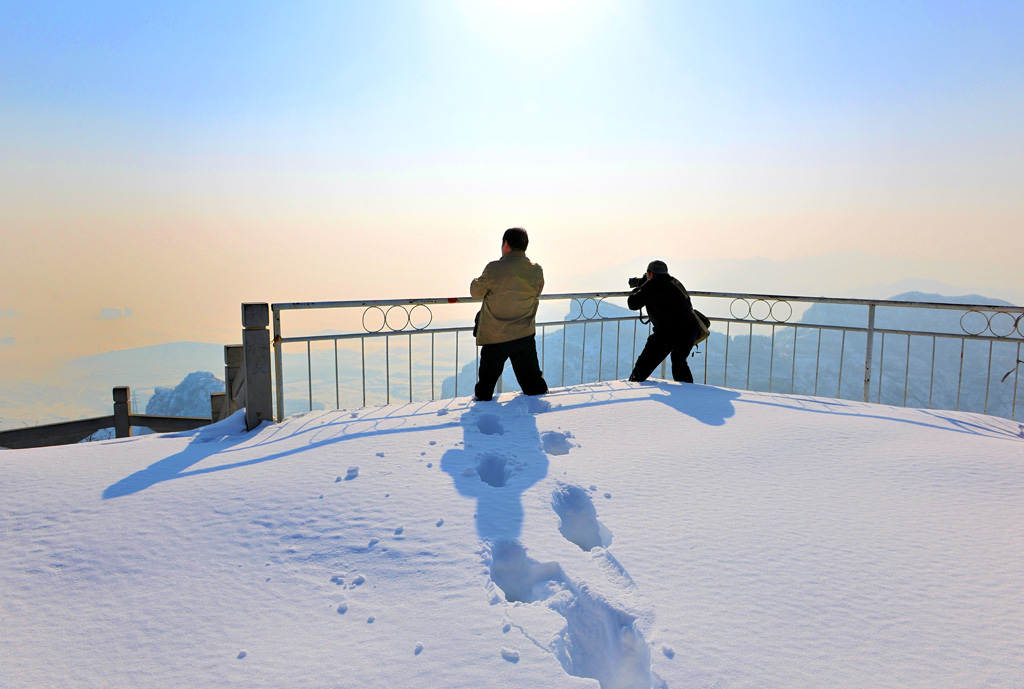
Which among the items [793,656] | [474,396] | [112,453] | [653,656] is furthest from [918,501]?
[112,453]

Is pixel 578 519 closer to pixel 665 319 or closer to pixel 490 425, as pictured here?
pixel 490 425

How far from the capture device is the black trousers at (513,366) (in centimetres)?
647

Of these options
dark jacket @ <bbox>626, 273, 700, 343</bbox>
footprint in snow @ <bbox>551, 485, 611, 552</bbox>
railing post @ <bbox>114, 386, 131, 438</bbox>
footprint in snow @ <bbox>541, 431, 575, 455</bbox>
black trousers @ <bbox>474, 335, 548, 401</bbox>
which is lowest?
railing post @ <bbox>114, 386, 131, 438</bbox>

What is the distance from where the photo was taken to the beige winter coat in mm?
6254

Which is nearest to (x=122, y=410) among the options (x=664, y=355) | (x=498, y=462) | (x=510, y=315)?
(x=510, y=315)

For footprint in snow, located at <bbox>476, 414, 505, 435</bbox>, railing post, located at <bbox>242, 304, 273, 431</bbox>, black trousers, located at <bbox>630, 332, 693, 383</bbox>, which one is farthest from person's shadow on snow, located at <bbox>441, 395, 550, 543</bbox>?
railing post, located at <bbox>242, 304, 273, 431</bbox>

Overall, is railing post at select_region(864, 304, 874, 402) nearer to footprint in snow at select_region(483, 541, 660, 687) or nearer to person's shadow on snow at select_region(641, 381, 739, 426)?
person's shadow on snow at select_region(641, 381, 739, 426)

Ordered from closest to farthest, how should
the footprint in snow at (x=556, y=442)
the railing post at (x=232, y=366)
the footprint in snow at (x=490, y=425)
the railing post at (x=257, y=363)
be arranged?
1. the footprint in snow at (x=556, y=442)
2. the footprint in snow at (x=490, y=425)
3. the railing post at (x=257, y=363)
4. the railing post at (x=232, y=366)

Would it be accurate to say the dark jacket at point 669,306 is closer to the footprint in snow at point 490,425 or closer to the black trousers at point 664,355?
the black trousers at point 664,355

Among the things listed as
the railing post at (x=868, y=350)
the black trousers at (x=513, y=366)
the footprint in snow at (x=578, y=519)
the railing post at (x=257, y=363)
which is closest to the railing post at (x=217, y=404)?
the railing post at (x=257, y=363)

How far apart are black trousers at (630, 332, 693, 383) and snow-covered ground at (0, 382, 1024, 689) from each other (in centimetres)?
242

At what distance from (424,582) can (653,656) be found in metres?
1.16

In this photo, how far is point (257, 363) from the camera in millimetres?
5930

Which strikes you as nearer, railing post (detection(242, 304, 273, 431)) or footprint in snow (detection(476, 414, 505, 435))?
footprint in snow (detection(476, 414, 505, 435))
